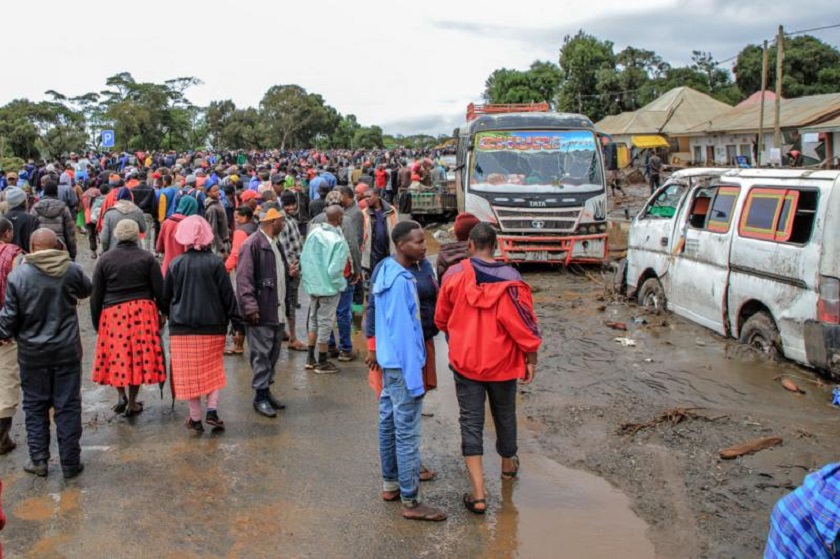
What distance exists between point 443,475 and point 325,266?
274 cm

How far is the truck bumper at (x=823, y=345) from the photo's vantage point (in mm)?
6172

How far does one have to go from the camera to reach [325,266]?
7.21 metres

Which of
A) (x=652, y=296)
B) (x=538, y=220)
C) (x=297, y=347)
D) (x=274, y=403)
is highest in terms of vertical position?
(x=538, y=220)

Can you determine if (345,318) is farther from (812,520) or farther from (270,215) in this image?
(812,520)

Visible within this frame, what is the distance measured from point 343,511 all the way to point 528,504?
1.16 metres

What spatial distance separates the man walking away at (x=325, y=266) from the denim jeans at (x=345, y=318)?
0.34 m

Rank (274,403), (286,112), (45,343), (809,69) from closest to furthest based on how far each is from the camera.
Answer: (45,343)
(274,403)
(809,69)
(286,112)

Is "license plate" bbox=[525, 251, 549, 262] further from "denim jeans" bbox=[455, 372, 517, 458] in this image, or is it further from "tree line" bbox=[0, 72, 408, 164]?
"tree line" bbox=[0, 72, 408, 164]

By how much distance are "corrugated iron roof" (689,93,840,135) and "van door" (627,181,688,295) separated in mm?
21689

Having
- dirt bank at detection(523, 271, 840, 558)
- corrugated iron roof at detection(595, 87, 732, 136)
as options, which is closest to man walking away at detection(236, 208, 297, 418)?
dirt bank at detection(523, 271, 840, 558)

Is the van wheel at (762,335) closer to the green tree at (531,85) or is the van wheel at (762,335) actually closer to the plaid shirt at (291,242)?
the plaid shirt at (291,242)

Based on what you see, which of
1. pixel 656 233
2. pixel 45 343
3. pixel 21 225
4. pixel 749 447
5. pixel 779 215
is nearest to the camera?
pixel 45 343

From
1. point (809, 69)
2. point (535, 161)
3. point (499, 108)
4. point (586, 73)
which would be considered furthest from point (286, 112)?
point (535, 161)

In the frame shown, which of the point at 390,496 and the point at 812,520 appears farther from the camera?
the point at 390,496
